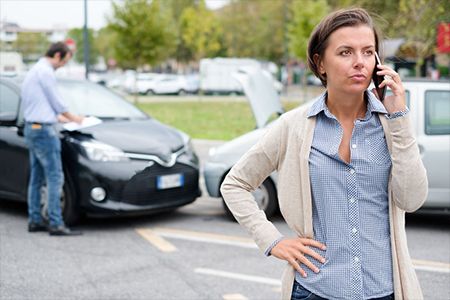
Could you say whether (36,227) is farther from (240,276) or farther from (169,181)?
(240,276)

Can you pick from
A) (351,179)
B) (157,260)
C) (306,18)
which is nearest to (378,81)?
(351,179)

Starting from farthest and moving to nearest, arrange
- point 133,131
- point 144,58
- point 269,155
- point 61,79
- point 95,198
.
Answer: point 144,58 < point 61,79 < point 133,131 < point 95,198 < point 269,155

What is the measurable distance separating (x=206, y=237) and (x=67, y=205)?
1.41 metres

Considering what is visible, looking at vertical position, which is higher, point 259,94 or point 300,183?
point 300,183

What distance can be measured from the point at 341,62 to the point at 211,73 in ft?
143

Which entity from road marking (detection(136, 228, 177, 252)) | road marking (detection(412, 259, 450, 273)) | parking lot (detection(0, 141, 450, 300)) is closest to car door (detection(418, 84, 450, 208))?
parking lot (detection(0, 141, 450, 300))

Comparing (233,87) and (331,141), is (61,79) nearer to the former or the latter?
(331,141)

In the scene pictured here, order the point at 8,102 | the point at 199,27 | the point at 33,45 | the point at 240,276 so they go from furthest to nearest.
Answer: the point at 33,45 < the point at 199,27 < the point at 8,102 < the point at 240,276

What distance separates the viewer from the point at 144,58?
3397cm

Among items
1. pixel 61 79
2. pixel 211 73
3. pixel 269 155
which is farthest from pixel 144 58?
pixel 269 155

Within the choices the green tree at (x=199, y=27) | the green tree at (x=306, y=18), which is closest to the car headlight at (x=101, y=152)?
the green tree at (x=306, y=18)

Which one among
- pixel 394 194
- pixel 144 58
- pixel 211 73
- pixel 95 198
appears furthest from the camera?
pixel 211 73

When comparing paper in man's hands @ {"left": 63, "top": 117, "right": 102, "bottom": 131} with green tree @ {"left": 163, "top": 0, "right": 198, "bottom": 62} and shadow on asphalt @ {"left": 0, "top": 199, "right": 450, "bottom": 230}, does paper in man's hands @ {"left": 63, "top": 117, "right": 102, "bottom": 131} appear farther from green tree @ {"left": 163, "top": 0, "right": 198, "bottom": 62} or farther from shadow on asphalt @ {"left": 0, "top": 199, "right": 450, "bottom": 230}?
green tree @ {"left": 163, "top": 0, "right": 198, "bottom": 62}

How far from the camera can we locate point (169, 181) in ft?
23.0
